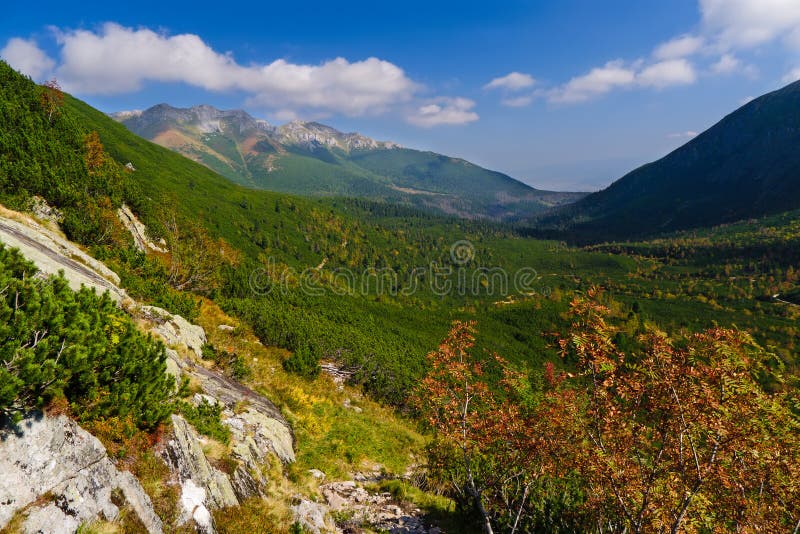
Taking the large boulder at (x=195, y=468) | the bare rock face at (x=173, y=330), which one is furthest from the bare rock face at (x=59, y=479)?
the bare rock face at (x=173, y=330)

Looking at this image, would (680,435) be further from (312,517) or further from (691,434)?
(312,517)

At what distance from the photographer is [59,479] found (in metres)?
5.62

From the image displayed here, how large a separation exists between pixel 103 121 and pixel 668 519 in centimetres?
26011

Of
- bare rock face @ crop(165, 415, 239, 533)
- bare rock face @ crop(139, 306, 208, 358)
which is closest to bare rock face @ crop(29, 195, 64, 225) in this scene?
bare rock face @ crop(139, 306, 208, 358)

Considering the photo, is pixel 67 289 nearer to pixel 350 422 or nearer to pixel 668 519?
pixel 668 519

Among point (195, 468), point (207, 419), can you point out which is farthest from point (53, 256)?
point (195, 468)

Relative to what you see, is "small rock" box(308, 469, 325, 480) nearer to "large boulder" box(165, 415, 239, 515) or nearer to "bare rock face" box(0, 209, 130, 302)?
"large boulder" box(165, 415, 239, 515)

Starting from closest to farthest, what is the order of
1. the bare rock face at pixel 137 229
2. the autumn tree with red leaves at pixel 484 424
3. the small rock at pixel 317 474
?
the autumn tree with red leaves at pixel 484 424 < the small rock at pixel 317 474 < the bare rock face at pixel 137 229

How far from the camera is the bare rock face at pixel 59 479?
514 cm

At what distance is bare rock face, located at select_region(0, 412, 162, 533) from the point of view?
5.14m

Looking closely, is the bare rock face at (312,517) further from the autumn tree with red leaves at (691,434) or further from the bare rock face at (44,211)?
the bare rock face at (44,211)

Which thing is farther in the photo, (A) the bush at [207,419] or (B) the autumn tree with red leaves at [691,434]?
(A) the bush at [207,419]

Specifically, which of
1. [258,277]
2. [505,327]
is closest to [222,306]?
[258,277]

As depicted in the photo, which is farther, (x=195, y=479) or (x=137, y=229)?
(x=137, y=229)
